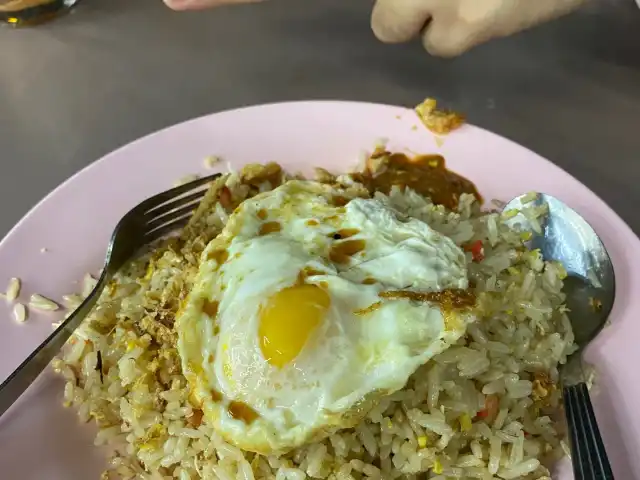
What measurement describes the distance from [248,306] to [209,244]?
1.23 feet

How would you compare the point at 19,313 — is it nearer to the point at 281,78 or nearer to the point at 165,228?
the point at 165,228

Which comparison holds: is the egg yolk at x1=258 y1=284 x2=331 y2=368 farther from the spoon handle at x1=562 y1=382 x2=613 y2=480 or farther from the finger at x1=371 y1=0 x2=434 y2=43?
the finger at x1=371 y1=0 x2=434 y2=43

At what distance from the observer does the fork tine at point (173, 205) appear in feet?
7.75

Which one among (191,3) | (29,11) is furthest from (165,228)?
(29,11)

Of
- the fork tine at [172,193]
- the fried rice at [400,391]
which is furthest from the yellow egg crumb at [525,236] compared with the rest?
the fork tine at [172,193]

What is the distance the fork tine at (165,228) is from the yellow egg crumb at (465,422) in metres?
1.19

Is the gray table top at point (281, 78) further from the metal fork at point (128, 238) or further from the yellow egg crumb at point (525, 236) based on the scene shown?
the metal fork at point (128, 238)

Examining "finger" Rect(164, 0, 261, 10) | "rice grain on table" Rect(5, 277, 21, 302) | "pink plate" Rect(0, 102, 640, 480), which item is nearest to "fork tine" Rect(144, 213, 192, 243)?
"pink plate" Rect(0, 102, 640, 480)

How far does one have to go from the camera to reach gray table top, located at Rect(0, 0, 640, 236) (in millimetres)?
3191

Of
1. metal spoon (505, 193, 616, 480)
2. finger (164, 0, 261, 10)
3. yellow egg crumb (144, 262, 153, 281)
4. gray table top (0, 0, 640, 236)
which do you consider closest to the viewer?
metal spoon (505, 193, 616, 480)

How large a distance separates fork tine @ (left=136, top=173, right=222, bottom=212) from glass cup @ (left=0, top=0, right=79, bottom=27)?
2.03 m

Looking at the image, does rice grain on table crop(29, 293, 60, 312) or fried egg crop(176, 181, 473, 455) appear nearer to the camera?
fried egg crop(176, 181, 473, 455)

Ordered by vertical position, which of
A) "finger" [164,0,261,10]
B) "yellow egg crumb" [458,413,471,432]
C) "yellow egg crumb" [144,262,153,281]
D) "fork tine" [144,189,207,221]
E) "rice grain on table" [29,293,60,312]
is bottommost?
"yellow egg crumb" [458,413,471,432]

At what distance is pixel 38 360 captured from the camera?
1992 mm
